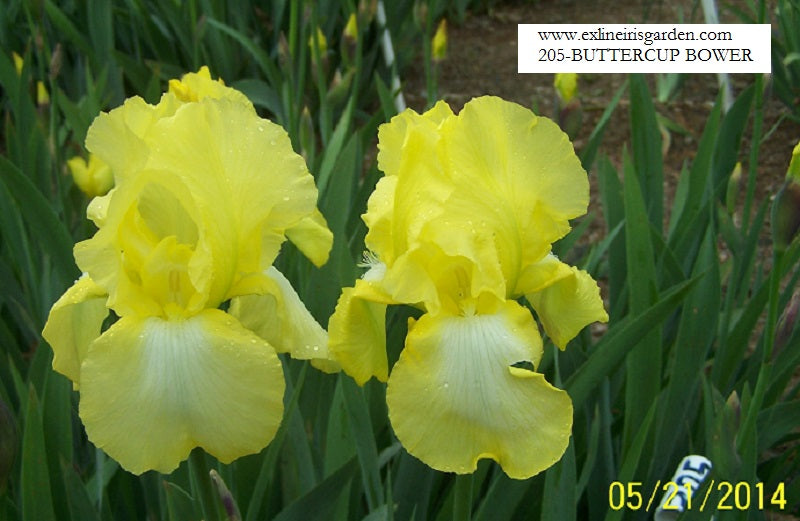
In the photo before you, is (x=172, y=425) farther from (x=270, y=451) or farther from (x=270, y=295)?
(x=270, y=451)

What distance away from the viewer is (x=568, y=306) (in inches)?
33.5

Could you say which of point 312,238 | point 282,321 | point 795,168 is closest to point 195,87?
point 312,238

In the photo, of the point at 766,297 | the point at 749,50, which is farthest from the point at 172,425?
the point at 749,50

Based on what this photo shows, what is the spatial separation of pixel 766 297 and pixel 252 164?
→ 94 cm

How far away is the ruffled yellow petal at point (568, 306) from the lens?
2.77 feet

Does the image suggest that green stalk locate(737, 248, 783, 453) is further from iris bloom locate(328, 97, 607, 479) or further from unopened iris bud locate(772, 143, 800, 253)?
iris bloom locate(328, 97, 607, 479)

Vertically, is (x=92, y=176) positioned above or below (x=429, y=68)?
below

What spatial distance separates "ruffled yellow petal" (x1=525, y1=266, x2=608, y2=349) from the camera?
843 millimetres

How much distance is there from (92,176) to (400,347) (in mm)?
829

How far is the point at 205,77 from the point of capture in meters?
1.21

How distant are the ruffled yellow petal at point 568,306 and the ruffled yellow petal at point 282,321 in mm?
188

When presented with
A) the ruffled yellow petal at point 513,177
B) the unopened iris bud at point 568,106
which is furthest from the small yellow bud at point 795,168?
the unopened iris bud at point 568,106

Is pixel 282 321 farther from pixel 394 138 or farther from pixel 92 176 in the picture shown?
pixel 92 176

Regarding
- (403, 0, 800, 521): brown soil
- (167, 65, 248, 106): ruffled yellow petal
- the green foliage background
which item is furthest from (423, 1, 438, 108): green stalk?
(167, 65, 248, 106): ruffled yellow petal
